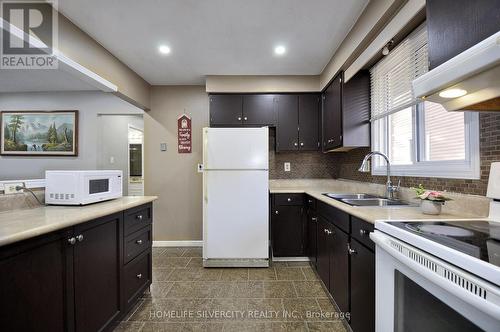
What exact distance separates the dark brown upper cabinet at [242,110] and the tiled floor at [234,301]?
1.88 m

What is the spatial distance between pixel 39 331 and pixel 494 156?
241 centimetres

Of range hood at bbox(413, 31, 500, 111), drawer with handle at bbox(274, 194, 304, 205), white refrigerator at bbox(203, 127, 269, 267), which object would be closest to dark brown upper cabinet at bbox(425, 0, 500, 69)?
range hood at bbox(413, 31, 500, 111)

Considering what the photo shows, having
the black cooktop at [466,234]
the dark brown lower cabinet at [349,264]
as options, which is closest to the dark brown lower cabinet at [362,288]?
the dark brown lower cabinet at [349,264]

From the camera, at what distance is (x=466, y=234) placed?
0.89 m

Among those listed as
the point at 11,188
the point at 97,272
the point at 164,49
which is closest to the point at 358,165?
the point at 164,49

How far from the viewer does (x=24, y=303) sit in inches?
38.6

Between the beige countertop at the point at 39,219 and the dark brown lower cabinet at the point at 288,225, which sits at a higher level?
the beige countertop at the point at 39,219

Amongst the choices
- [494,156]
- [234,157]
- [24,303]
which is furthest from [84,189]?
[494,156]

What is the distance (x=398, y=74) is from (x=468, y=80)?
1258 mm

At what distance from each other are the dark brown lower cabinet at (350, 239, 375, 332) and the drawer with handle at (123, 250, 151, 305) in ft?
5.41

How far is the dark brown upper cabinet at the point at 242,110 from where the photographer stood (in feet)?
10.2

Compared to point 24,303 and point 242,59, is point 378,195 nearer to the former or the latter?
point 242,59

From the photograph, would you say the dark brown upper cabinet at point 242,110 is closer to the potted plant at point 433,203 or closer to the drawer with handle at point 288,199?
the drawer with handle at point 288,199

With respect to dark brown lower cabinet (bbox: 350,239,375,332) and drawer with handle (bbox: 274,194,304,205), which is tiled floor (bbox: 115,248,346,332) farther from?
drawer with handle (bbox: 274,194,304,205)
